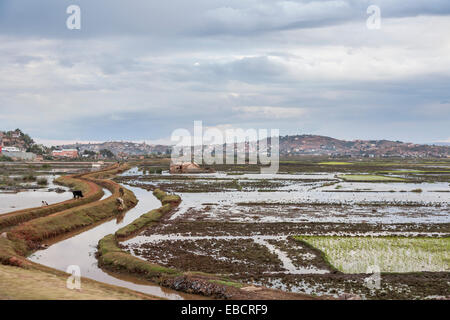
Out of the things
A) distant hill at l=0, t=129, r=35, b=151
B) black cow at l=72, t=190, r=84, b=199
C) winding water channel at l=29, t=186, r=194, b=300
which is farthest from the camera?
distant hill at l=0, t=129, r=35, b=151

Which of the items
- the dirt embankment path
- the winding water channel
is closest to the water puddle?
the dirt embankment path

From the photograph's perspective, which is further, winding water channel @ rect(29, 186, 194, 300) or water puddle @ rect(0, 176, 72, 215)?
water puddle @ rect(0, 176, 72, 215)

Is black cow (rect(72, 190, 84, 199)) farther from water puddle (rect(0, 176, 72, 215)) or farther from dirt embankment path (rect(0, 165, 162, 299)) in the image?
water puddle (rect(0, 176, 72, 215))

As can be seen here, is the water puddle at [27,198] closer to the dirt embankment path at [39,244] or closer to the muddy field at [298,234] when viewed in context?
the dirt embankment path at [39,244]

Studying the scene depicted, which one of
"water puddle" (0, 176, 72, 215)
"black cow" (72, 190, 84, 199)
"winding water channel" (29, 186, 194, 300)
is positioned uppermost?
"black cow" (72, 190, 84, 199)

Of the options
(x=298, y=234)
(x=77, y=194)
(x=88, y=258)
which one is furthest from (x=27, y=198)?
(x=298, y=234)
